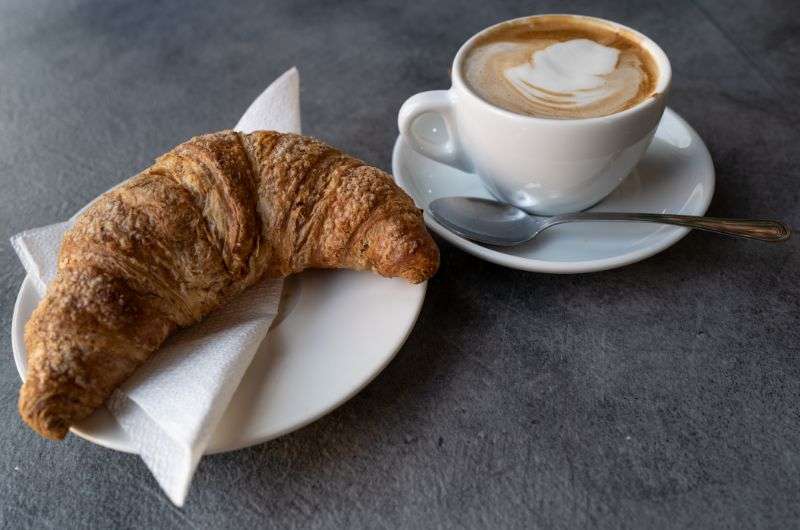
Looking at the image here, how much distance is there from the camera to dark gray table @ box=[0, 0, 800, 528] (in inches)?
34.0

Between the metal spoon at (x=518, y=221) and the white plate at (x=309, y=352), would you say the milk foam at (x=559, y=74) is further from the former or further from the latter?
the white plate at (x=309, y=352)

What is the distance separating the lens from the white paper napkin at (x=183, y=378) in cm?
81

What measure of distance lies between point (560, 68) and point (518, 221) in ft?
0.93

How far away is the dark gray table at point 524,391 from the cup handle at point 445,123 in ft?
0.65

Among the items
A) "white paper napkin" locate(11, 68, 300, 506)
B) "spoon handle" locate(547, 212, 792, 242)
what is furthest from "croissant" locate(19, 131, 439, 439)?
"spoon handle" locate(547, 212, 792, 242)

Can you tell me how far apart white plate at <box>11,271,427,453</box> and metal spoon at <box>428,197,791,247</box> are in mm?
182

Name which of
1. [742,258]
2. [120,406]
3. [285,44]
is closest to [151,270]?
[120,406]

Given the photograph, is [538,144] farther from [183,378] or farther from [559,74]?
[183,378]

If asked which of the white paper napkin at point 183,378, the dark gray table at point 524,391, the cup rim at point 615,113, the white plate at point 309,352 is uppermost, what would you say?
the cup rim at point 615,113

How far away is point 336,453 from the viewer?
36.4 inches

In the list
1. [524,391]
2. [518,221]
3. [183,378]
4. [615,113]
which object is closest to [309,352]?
[183,378]

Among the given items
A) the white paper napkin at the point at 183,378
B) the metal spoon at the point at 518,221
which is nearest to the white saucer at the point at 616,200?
the metal spoon at the point at 518,221

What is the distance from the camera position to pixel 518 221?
1.19m

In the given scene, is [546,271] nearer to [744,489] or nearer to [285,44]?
[744,489]
